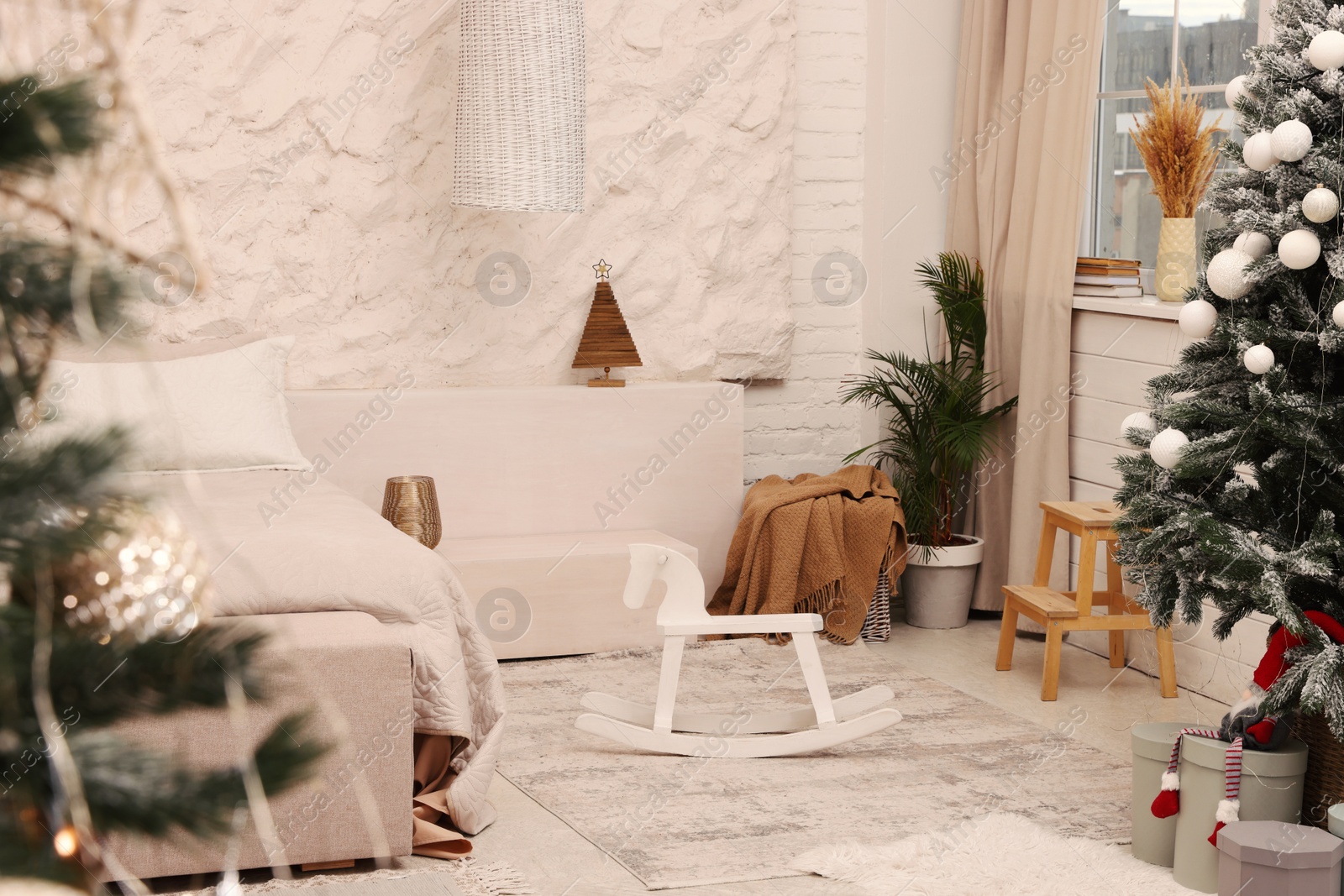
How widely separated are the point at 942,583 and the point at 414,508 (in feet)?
5.77

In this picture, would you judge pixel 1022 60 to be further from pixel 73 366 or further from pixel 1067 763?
pixel 73 366

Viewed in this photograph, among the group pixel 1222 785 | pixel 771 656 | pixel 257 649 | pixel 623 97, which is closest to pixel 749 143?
pixel 623 97

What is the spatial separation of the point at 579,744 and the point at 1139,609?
165cm

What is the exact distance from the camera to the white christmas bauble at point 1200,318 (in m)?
2.48

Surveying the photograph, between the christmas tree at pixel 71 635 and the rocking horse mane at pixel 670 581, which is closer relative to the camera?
the christmas tree at pixel 71 635

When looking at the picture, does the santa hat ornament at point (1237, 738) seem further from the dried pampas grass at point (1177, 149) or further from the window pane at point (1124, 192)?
the window pane at point (1124, 192)

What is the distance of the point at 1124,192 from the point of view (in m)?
4.13

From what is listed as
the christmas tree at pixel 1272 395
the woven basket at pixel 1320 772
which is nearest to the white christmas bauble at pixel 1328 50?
the christmas tree at pixel 1272 395

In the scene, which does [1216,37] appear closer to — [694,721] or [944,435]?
[944,435]

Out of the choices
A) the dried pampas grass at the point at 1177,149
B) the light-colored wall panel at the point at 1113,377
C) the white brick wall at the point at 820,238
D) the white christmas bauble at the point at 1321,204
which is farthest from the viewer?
the white brick wall at the point at 820,238

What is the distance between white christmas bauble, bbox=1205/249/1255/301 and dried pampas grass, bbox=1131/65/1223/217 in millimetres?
1291

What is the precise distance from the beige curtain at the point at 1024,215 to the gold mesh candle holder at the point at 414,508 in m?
1.84

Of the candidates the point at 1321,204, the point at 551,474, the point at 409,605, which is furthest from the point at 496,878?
the point at 551,474

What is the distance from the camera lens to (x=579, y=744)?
3199mm
